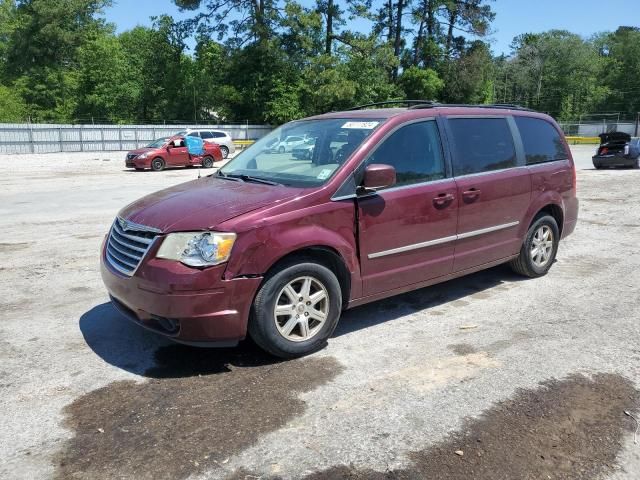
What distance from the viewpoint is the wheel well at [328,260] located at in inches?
156

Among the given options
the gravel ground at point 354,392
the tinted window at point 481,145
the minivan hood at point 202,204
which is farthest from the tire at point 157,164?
the tinted window at point 481,145

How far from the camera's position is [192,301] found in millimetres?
3625

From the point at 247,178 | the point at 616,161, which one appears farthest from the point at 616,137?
the point at 247,178

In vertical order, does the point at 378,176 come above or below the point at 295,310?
above

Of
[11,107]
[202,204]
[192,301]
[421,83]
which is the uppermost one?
[421,83]

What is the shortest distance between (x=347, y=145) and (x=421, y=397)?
2086 millimetres

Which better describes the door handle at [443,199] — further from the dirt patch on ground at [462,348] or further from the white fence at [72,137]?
the white fence at [72,137]

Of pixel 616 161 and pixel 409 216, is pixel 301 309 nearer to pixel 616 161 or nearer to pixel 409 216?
pixel 409 216

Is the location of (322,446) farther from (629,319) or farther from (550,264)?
(550,264)

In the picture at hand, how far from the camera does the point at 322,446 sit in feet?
9.84

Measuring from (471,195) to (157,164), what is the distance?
20.1 m

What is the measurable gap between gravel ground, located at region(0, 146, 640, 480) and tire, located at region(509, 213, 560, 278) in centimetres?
18

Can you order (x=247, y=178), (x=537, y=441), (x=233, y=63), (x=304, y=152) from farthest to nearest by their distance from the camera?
(x=233, y=63), (x=304, y=152), (x=247, y=178), (x=537, y=441)

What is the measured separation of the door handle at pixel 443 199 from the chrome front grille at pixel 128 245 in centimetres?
235
